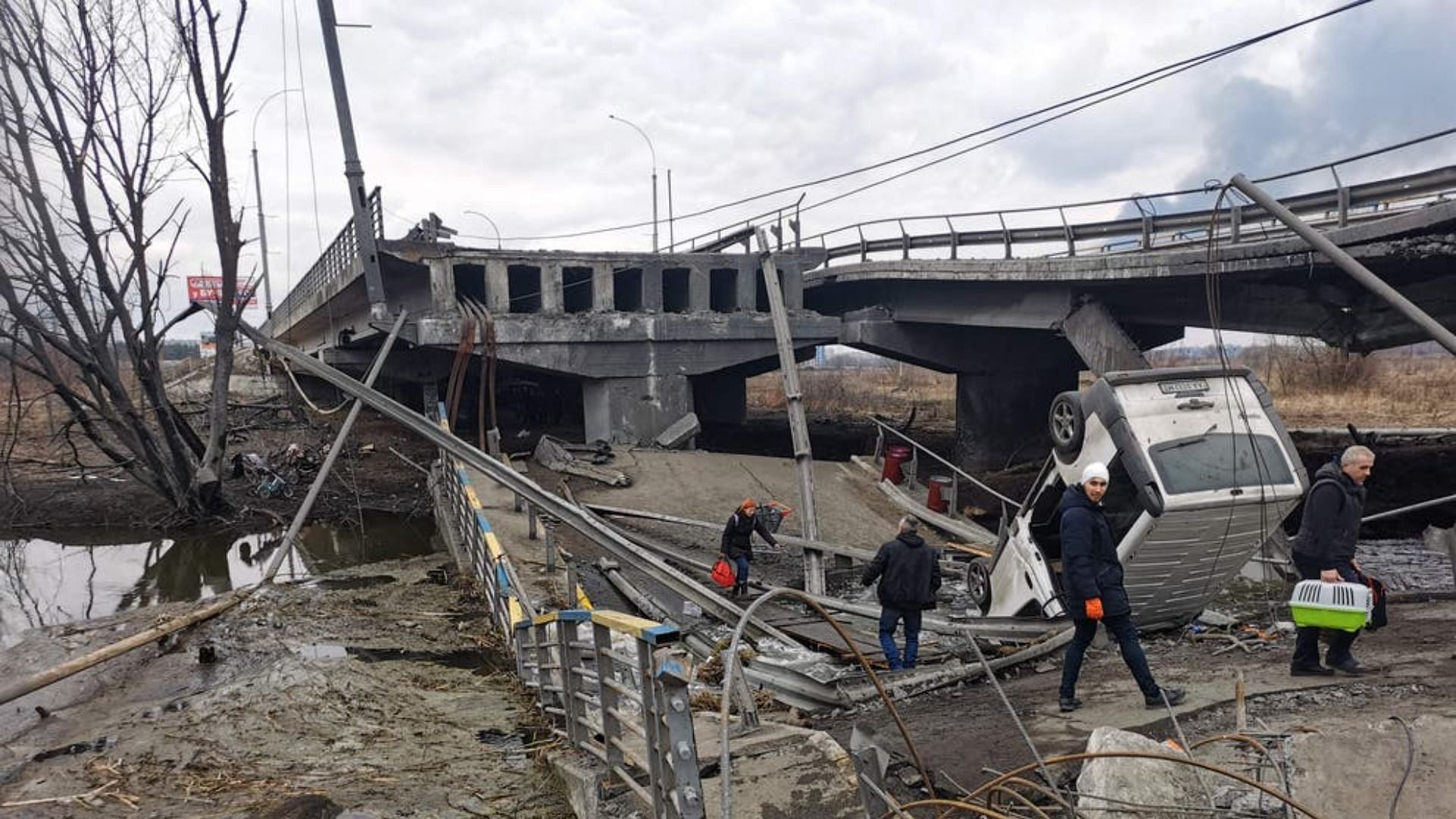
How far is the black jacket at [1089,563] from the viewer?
249 inches

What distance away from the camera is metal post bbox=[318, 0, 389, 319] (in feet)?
64.7

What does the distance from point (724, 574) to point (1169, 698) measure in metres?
6.33

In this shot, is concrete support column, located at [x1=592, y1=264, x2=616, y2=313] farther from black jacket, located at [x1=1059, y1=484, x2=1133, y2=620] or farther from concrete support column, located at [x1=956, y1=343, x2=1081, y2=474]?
black jacket, located at [x1=1059, y1=484, x2=1133, y2=620]

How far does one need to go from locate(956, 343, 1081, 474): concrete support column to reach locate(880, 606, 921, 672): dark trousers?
19.2m

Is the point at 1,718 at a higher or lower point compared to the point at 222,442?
lower

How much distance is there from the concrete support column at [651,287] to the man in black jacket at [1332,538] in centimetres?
1818

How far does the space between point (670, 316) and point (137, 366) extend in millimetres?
11730

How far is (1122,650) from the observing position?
6.35 meters

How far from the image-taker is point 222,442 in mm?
19031

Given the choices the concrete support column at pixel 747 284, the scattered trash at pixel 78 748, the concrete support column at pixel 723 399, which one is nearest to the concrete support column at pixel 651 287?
the concrete support column at pixel 747 284

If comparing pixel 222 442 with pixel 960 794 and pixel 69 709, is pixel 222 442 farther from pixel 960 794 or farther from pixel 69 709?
pixel 960 794

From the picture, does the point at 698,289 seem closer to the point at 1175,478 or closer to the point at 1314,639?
the point at 1175,478

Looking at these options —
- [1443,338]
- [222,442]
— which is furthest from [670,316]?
[1443,338]

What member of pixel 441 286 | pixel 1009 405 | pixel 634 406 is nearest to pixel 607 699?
pixel 634 406
